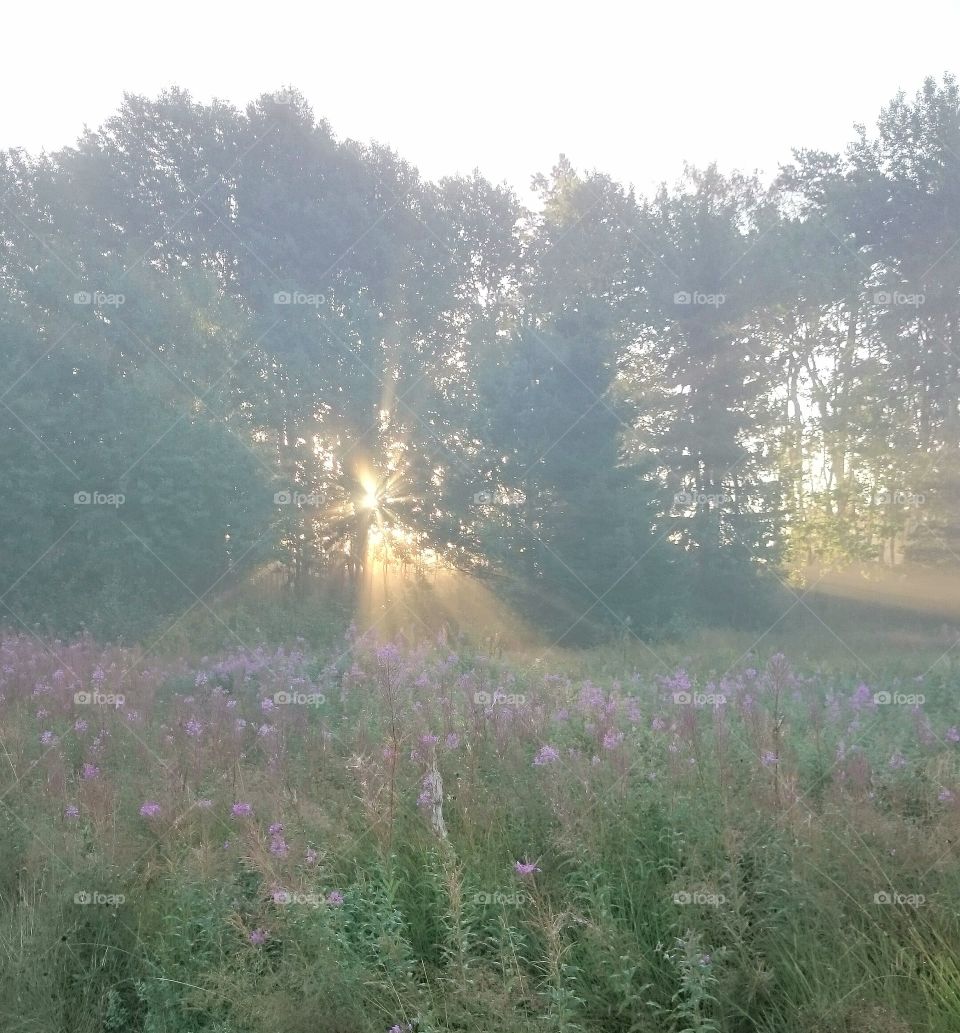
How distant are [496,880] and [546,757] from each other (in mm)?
955

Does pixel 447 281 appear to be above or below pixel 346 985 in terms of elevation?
above

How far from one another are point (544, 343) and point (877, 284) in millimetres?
14210

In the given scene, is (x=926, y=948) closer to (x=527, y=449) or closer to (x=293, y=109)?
(x=527, y=449)

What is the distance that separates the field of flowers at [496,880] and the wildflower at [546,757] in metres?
0.02

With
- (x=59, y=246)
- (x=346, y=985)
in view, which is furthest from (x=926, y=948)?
(x=59, y=246)

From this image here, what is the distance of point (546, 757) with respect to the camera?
5.15m

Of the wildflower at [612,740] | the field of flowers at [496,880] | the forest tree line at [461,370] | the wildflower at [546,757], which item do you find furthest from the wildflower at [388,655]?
the forest tree line at [461,370]

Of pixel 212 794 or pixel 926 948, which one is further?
pixel 212 794

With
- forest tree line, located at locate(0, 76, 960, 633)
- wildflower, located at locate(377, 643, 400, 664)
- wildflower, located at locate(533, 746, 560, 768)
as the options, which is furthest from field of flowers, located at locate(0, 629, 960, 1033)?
forest tree line, located at locate(0, 76, 960, 633)

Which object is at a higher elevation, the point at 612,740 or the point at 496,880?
the point at 612,740

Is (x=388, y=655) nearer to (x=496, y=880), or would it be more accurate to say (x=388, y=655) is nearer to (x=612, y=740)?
(x=612, y=740)

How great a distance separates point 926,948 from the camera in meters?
3.48

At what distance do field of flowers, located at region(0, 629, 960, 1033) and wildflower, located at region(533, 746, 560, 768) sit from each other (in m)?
0.02

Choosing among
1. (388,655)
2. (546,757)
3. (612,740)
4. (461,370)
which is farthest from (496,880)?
(461,370)
